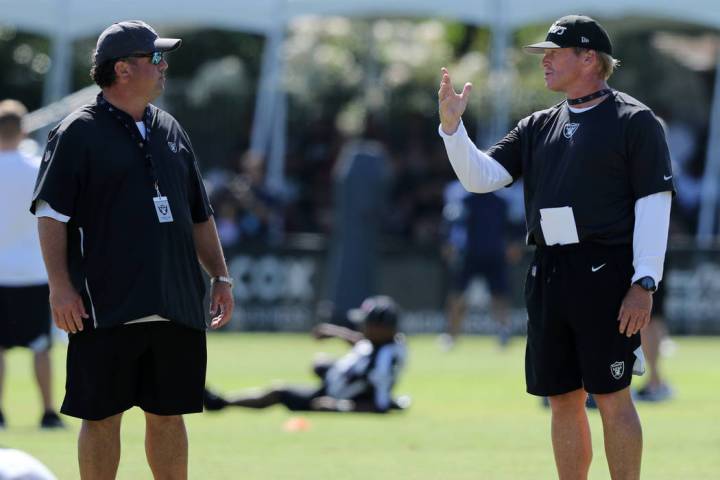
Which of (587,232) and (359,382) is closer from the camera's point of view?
(587,232)

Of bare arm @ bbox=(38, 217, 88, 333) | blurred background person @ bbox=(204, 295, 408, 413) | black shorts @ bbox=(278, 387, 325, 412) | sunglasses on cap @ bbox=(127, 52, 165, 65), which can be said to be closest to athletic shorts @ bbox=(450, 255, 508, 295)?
blurred background person @ bbox=(204, 295, 408, 413)

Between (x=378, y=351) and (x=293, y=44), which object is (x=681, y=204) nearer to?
(x=293, y=44)

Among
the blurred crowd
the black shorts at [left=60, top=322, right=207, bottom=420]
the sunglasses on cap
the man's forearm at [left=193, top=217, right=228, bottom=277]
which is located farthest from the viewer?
the blurred crowd

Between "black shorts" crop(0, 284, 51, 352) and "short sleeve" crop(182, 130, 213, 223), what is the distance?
4.80m

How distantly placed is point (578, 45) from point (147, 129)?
81.3 inches

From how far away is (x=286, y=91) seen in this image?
96.9 feet

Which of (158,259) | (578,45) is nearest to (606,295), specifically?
(578,45)

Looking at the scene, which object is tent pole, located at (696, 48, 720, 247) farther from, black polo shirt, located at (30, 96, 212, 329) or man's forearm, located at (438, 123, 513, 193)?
black polo shirt, located at (30, 96, 212, 329)

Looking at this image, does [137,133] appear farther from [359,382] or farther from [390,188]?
[390,188]

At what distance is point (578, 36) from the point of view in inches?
299

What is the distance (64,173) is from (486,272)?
14385mm

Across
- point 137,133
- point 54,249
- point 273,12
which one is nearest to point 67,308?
point 54,249

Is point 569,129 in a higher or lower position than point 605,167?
higher

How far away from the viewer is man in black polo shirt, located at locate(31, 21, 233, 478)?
7.09 meters
